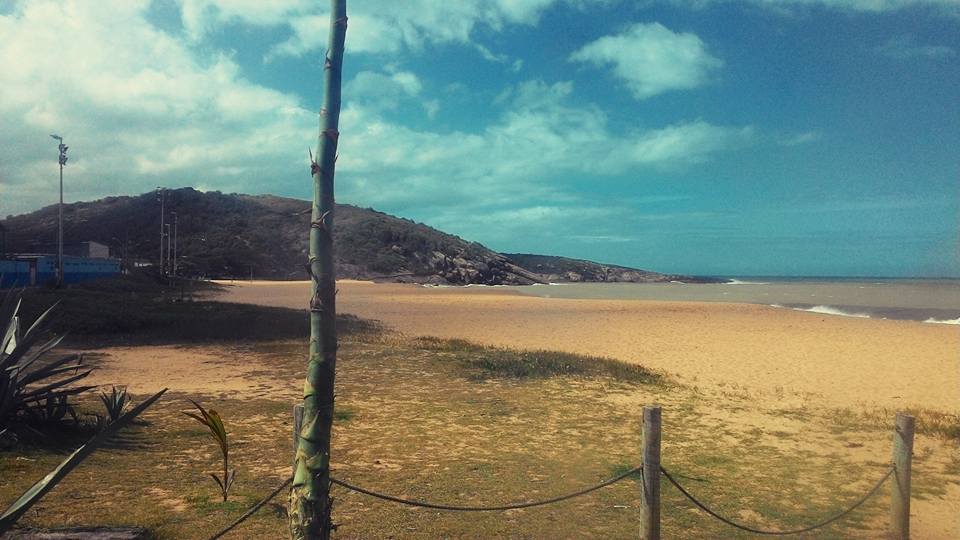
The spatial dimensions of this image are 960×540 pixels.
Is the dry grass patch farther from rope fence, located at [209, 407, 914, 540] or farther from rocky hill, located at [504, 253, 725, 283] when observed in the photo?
rocky hill, located at [504, 253, 725, 283]

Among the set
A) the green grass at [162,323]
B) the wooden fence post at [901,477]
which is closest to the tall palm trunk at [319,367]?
the wooden fence post at [901,477]

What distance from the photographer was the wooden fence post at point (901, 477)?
452cm

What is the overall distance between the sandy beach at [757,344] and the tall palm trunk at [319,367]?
31.8 ft

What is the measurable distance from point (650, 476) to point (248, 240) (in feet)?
294

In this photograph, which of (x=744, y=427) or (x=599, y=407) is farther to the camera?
(x=599, y=407)

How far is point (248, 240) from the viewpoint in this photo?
8694 centimetres

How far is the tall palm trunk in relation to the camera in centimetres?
280

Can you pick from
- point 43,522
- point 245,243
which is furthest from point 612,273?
point 43,522

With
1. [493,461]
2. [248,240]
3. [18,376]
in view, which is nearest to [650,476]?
[493,461]

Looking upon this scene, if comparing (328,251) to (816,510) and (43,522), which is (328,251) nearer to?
(43,522)

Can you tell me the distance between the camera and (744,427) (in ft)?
26.7

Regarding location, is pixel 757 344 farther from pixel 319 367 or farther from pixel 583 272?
pixel 583 272

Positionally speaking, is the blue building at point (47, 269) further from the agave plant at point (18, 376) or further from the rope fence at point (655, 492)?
the rope fence at point (655, 492)

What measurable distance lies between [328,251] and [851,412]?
9.19 metres
